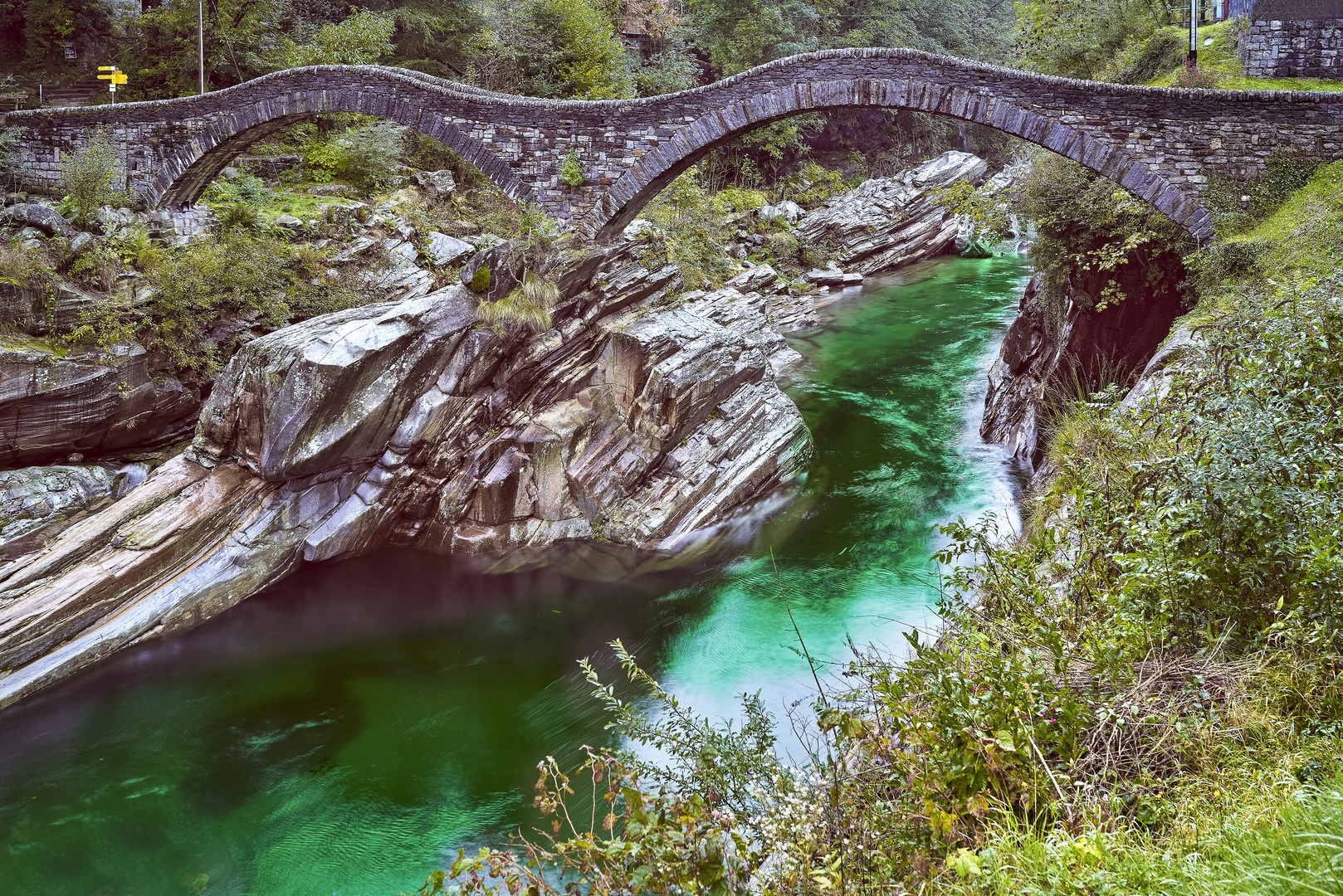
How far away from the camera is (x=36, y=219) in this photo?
12062 mm

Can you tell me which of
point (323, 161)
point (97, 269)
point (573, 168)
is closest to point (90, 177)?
point (97, 269)

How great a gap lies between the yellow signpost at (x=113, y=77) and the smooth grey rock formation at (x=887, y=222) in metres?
17.0

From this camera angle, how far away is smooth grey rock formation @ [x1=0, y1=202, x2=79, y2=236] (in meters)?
12.0

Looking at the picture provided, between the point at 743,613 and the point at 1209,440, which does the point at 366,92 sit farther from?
the point at 1209,440

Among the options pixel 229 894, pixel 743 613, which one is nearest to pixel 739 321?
pixel 743 613

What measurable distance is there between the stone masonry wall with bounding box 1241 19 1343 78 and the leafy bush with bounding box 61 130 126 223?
748 inches

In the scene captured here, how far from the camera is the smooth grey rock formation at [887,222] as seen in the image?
24.0 m

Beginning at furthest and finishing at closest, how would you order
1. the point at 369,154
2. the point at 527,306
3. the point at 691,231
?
the point at 691,231 → the point at 369,154 → the point at 527,306

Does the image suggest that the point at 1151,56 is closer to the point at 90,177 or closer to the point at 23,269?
the point at 23,269

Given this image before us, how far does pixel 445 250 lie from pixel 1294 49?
14.4m

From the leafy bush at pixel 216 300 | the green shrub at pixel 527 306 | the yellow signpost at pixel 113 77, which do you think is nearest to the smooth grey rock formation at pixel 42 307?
the leafy bush at pixel 216 300

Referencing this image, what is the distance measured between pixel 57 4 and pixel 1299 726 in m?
26.2

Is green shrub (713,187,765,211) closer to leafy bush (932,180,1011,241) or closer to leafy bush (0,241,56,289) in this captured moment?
leafy bush (932,180,1011,241)

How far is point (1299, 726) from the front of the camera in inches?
114
